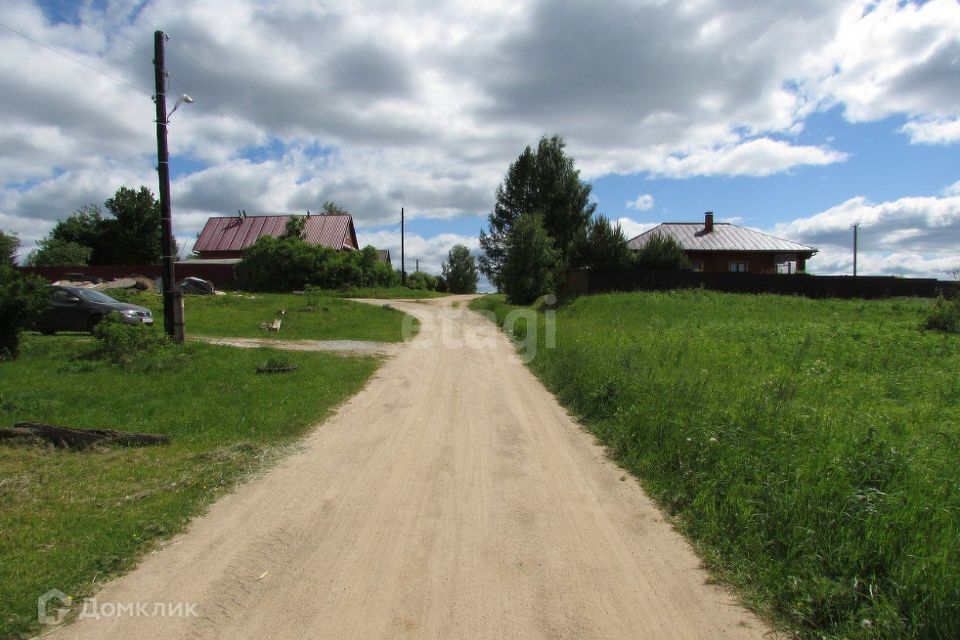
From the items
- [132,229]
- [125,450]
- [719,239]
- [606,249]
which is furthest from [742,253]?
[132,229]

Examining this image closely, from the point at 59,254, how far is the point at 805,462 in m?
63.1

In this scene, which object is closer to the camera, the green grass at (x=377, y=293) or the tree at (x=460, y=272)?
the green grass at (x=377, y=293)

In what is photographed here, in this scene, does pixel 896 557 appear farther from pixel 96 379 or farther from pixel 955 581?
pixel 96 379

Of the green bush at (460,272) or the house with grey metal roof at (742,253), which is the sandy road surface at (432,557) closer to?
the house with grey metal roof at (742,253)

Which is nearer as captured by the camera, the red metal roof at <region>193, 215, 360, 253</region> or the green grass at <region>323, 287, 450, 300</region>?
the green grass at <region>323, 287, 450, 300</region>

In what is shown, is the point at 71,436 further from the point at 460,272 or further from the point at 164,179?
the point at 460,272

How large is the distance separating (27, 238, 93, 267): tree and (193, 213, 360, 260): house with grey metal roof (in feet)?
34.3

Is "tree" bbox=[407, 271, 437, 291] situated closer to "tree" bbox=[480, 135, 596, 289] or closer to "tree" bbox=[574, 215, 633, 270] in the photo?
"tree" bbox=[480, 135, 596, 289]

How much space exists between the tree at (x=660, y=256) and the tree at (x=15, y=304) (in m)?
23.6

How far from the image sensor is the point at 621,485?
5.68 meters

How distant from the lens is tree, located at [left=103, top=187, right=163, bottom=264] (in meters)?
58.7

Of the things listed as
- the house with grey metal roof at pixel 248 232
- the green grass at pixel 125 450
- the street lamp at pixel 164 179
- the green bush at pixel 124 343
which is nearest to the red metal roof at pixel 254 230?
the house with grey metal roof at pixel 248 232

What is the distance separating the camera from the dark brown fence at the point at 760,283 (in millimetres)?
26828

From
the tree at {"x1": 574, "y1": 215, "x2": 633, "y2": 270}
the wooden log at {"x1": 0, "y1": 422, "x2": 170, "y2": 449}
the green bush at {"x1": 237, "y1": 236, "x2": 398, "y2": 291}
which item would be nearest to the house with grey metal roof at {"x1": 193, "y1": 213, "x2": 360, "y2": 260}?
the green bush at {"x1": 237, "y1": 236, "x2": 398, "y2": 291}
